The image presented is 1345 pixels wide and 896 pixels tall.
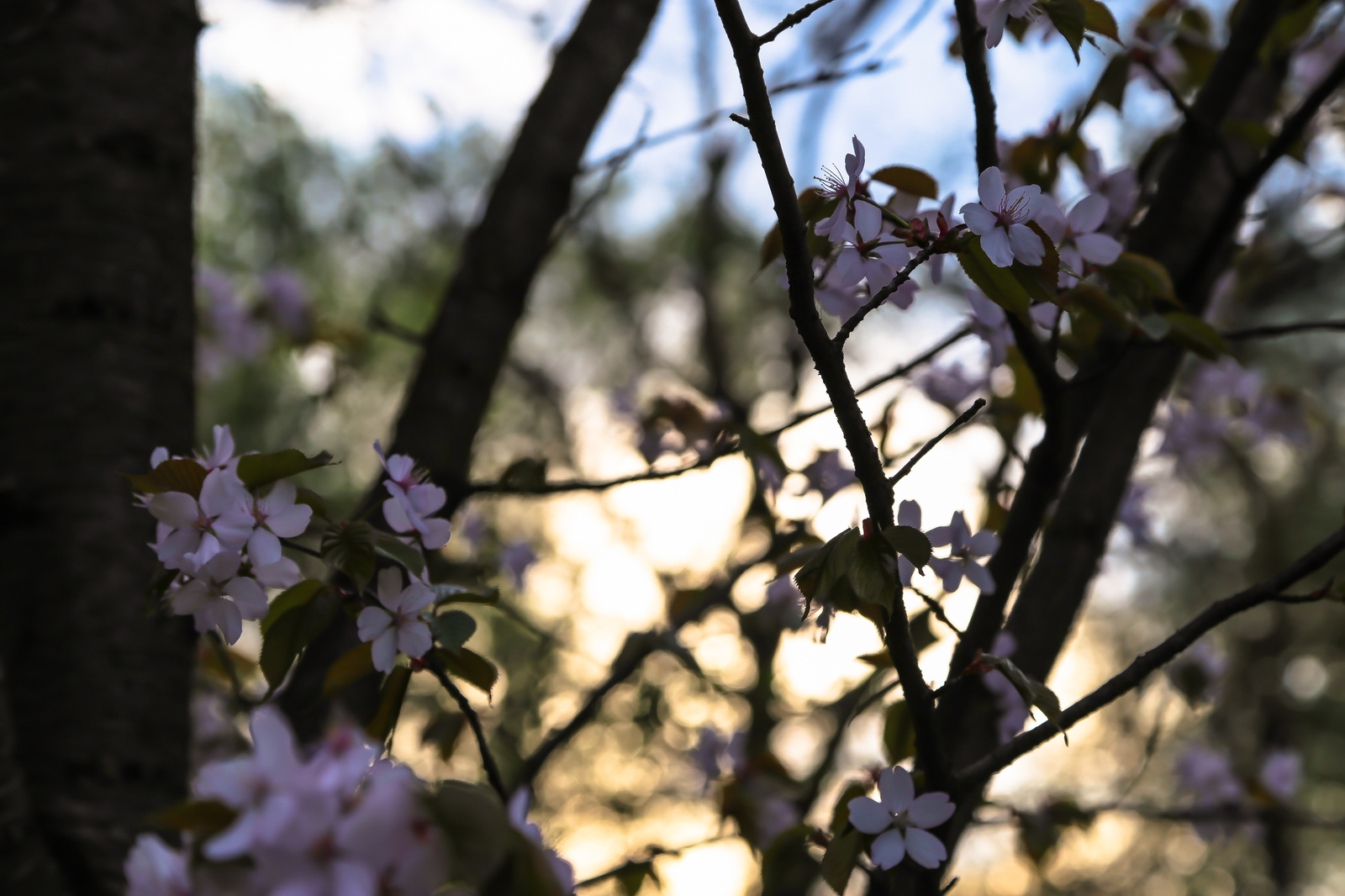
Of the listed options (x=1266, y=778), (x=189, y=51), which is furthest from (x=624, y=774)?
(x=189, y=51)

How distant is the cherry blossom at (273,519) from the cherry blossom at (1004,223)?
0.50 meters

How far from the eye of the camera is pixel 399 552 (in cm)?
69

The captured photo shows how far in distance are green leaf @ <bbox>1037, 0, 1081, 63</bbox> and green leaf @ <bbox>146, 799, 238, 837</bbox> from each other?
2.52 ft

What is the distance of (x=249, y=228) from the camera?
16.6ft

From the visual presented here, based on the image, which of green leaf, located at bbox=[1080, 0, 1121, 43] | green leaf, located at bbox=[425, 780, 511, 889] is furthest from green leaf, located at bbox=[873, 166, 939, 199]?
green leaf, located at bbox=[425, 780, 511, 889]

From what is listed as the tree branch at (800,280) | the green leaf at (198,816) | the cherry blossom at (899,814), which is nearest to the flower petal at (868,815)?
the cherry blossom at (899,814)

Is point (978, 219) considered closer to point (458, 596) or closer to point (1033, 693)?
point (1033, 693)

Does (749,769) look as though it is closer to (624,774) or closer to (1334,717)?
(624,774)

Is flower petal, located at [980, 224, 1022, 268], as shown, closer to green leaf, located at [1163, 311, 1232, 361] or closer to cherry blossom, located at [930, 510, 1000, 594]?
cherry blossom, located at [930, 510, 1000, 594]

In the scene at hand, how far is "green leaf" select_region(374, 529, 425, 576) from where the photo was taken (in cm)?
68

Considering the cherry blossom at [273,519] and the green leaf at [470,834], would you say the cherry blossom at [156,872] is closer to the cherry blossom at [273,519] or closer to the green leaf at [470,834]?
the green leaf at [470,834]

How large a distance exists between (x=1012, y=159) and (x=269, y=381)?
5.01 metres

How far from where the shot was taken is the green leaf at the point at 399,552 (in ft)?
2.24

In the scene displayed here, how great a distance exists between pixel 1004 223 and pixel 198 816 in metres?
0.59
